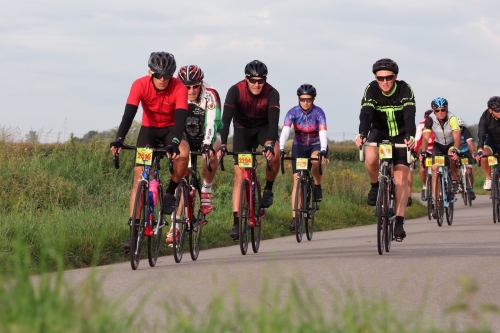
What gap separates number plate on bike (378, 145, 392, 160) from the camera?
11383 mm

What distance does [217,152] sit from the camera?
1197 centimetres

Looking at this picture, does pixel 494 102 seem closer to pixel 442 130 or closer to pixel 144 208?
pixel 442 130

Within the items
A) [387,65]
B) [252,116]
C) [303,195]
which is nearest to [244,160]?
[252,116]

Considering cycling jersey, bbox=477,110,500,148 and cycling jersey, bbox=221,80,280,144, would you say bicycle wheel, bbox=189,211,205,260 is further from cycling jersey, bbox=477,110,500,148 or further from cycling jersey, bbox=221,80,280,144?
cycling jersey, bbox=477,110,500,148

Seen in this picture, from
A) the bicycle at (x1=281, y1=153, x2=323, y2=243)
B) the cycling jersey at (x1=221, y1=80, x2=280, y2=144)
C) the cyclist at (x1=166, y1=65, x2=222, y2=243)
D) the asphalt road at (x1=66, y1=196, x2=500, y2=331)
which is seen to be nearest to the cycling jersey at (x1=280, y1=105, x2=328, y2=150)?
the bicycle at (x1=281, y1=153, x2=323, y2=243)

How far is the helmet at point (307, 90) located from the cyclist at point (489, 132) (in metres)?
4.60

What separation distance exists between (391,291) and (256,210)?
4.22m

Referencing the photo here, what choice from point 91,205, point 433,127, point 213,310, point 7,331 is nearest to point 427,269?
point 213,310

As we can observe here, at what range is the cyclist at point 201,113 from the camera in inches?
458

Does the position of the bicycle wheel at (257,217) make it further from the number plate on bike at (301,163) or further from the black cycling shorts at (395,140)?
the number plate on bike at (301,163)

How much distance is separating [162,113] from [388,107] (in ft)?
9.52

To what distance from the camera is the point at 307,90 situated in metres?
15.3

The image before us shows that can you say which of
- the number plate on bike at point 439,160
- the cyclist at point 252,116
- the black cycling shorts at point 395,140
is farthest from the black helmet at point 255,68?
the number plate on bike at point 439,160

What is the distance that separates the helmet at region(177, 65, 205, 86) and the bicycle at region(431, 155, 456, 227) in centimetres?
727
